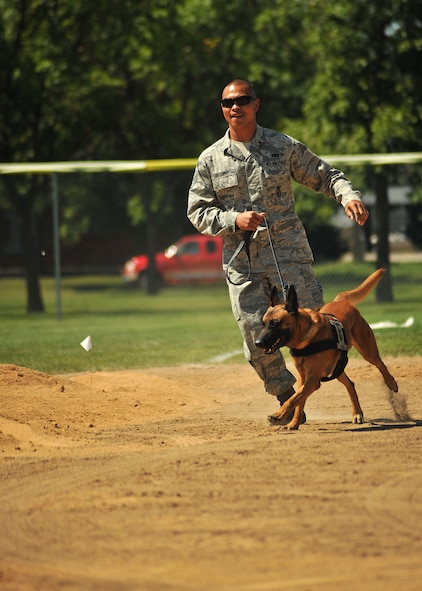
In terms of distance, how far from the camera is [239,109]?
756cm

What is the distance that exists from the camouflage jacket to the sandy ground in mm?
1366

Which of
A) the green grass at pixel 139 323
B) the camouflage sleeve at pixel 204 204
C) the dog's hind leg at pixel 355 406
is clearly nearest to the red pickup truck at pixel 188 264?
the green grass at pixel 139 323

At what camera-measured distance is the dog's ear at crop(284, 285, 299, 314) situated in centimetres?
714

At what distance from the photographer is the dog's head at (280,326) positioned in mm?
7133

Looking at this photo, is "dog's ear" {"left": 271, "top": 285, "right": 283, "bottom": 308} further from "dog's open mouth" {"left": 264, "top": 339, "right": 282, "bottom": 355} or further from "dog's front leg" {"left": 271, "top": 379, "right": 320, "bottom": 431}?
"dog's front leg" {"left": 271, "top": 379, "right": 320, "bottom": 431}

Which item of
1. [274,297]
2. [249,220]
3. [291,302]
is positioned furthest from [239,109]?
[291,302]

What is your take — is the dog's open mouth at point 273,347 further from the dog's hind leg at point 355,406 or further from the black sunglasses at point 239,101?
the black sunglasses at point 239,101

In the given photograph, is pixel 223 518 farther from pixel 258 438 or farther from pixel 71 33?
Result: pixel 71 33

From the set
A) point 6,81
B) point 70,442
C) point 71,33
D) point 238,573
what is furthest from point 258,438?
point 71,33

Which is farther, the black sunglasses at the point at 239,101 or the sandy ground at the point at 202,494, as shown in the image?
the black sunglasses at the point at 239,101

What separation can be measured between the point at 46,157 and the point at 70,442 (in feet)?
54.5

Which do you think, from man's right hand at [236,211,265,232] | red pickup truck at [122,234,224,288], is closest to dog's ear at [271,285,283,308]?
man's right hand at [236,211,265,232]

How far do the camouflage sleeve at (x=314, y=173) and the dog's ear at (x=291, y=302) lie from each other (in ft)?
3.12

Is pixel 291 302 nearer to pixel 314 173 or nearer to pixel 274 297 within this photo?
pixel 274 297
